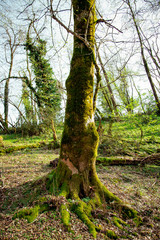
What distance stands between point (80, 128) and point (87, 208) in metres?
1.49

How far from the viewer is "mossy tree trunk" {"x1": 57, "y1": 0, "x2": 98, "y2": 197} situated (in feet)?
9.43

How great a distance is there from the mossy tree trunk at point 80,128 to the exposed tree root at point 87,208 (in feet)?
0.54

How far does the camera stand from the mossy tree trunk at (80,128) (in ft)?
9.43

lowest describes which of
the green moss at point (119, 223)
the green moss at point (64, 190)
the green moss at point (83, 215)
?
the green moss at point (119, 223)

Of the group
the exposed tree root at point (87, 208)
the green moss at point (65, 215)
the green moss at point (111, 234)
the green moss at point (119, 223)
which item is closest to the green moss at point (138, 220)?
the exposed tree root at point (87, 208)

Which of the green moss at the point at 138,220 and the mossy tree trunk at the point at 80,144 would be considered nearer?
the green moss at the point at 138,220

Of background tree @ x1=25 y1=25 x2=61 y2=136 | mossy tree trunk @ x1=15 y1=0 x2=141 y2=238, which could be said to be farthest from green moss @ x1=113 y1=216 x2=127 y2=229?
background tree @ x1=25 y1=25 x2=61 y2=136

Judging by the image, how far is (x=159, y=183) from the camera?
4.54 meters

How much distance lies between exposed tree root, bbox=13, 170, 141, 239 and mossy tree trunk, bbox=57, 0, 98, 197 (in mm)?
164

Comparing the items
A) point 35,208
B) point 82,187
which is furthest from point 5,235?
point 82,187

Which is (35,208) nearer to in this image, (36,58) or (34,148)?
(34,148)

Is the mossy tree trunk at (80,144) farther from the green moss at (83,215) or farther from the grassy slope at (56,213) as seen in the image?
the grassy slope at (56,213)

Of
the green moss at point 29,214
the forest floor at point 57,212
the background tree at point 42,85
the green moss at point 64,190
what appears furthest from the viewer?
the background tree at point 42,85

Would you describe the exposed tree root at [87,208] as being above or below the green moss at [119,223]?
above
